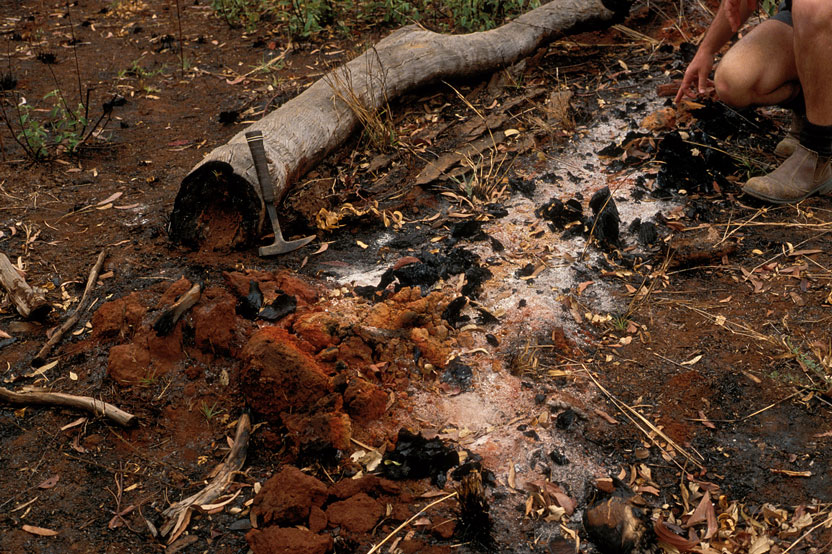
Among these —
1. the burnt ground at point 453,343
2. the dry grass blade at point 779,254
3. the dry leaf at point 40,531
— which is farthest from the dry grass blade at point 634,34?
the dry leaf at point 40,531

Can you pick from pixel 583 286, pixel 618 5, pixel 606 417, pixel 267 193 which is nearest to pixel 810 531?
pixel 606 417

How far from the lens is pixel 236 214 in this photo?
3.47 metres

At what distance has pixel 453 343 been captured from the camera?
9.30ft

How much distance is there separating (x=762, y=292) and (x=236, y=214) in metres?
2.60

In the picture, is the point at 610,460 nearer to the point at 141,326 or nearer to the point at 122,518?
the point at 122,518

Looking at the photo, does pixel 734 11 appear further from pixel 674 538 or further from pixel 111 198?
pixel 111 198

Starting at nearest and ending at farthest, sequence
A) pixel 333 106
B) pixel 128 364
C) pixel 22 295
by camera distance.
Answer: pixel 128 364 < pixel 22 295 < pixel 333 106

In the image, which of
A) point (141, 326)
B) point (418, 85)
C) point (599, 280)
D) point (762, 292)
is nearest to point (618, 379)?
point (599, 280)

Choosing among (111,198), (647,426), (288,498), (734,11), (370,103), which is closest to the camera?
(288,498)

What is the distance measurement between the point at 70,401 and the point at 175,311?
522 mm

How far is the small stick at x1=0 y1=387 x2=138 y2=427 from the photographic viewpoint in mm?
2490

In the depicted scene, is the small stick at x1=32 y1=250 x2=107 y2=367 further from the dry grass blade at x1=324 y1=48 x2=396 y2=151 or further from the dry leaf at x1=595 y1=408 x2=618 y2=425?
the dry leaf at x1=595 y1=408 x2=618 y2=425

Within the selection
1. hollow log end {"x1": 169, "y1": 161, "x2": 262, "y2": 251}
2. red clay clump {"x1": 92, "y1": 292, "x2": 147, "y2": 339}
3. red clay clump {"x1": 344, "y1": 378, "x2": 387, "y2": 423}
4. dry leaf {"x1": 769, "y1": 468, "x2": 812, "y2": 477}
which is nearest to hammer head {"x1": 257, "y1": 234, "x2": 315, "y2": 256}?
hollow log end {"x1": 169, "y1": 161, "x2": 262, "y2": 251}

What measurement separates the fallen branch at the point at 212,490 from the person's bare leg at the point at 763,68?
2.94 metres
